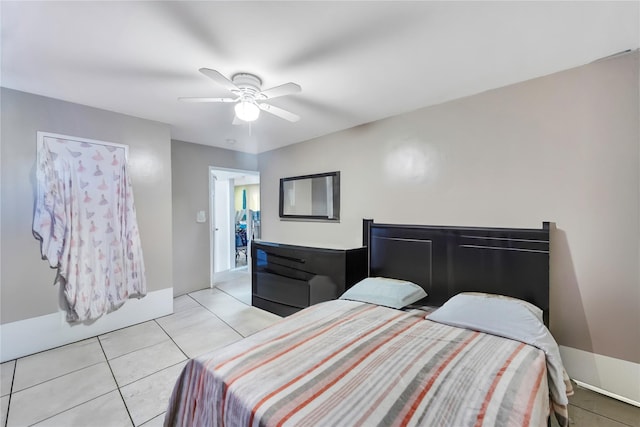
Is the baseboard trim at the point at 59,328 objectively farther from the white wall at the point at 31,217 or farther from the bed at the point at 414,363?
the bed at the point at 414,363

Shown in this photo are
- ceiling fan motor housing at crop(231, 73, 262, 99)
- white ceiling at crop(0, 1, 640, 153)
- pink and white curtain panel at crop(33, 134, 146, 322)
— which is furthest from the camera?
pink and white curtain panel at crop(33, 134, 146, 322)

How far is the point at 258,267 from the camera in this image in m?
3.48

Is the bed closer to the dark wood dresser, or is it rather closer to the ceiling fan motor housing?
the dark wood dresser

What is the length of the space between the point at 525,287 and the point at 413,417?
1634 mm

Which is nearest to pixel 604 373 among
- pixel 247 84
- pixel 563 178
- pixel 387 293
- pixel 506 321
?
pixel 506 321

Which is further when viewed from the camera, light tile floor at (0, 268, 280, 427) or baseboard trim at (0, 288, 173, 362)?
baseboard trim at (0, 288, 173, 362)

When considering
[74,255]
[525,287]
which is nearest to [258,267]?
[74,255]

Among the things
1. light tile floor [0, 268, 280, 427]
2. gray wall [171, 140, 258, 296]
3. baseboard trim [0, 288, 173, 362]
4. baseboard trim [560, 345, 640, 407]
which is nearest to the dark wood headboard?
baseboard trim [560, 345, 640, 407]

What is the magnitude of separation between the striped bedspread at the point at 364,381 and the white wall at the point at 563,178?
0.85m

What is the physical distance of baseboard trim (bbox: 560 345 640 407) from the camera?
1.73 m

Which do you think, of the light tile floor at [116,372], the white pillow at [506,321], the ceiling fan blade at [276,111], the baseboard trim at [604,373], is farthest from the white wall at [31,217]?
the baseboard trim at [604,373]

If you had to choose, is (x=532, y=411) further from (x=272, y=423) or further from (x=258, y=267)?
(x=258, y=267)

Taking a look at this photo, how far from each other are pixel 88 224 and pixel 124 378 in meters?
1.52

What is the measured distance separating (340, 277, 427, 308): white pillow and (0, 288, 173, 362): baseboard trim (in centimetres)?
241
